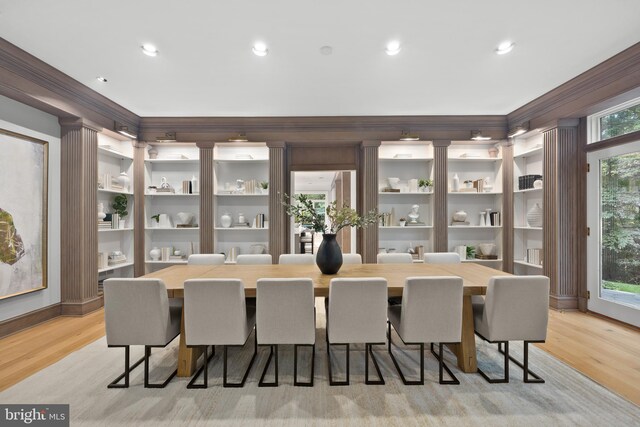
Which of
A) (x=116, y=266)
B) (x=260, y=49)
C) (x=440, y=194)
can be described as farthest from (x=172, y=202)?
(x=440, y=194)

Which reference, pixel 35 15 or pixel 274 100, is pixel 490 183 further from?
pixel 35 15

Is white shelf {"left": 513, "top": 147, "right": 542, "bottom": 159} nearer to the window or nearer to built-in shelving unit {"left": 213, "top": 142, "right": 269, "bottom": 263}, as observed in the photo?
the window

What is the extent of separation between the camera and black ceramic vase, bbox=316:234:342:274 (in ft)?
8.86

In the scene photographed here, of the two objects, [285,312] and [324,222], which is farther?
[324,222]

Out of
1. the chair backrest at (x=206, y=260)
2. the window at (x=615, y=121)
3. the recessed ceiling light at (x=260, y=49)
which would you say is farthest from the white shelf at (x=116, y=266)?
the window at (x=615, y=121)

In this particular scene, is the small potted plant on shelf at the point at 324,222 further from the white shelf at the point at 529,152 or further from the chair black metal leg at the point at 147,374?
the white shelf at the point at 529,152

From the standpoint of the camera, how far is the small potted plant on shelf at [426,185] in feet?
15.9

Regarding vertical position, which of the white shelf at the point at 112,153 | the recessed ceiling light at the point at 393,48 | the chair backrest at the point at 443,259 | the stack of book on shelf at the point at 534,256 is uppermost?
the recessed ceiling light at the point at 393,48

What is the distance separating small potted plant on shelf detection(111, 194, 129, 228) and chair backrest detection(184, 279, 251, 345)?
3299mm

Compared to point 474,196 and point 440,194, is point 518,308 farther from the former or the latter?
point 474,196

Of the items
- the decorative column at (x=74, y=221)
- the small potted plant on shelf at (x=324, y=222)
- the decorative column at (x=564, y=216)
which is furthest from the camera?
the decorative column at (x=564, y=216)

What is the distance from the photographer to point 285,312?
2.10 metres

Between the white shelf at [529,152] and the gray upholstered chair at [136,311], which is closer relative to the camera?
the gray upholstered chair at [136,311]

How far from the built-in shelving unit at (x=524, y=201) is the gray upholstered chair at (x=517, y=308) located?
8.98 ft
